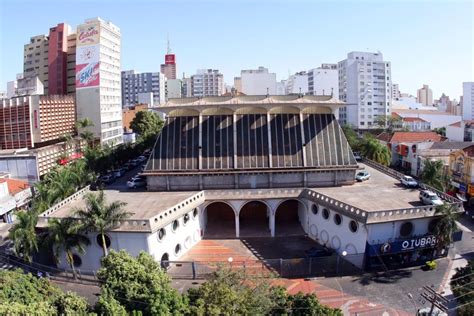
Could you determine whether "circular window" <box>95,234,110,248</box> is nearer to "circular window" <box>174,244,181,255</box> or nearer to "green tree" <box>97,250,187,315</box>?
Answer: "circular window" <box>174,244,181,255</box>

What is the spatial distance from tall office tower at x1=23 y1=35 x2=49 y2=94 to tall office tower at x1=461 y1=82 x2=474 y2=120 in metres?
132

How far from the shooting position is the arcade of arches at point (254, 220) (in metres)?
Answer: 48.2

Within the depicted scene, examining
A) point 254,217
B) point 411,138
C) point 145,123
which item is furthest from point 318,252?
point 145,123

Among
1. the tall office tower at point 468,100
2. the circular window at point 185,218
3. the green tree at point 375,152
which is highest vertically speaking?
the tall office tower at point 468,100

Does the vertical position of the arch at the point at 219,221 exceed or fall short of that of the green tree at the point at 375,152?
it falls short

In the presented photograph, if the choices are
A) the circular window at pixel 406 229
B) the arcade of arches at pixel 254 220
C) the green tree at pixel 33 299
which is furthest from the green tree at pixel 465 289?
the green tree at pixel 33 299

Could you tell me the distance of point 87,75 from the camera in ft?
317

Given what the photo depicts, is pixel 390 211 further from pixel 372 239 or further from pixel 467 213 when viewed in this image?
pixel 467 213

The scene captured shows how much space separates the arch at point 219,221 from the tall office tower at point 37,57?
81005 mm

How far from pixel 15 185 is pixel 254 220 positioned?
38.4 meters

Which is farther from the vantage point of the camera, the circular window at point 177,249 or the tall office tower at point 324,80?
the tall office tower at point 324,80

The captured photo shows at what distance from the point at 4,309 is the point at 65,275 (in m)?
18.4

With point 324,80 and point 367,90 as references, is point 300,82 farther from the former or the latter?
point 367,90

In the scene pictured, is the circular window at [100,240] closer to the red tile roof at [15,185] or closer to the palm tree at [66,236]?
the palm tree at [66,236]
